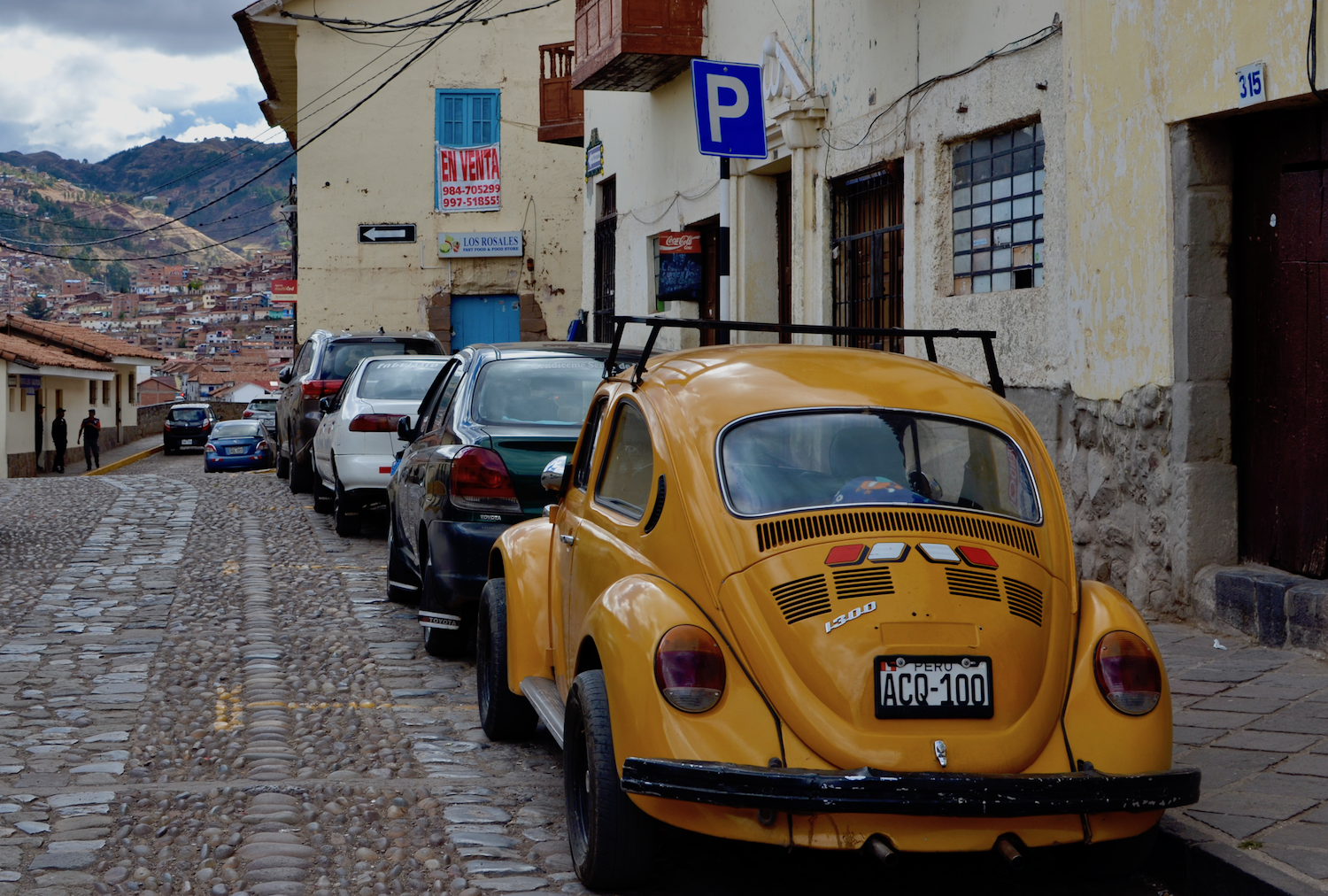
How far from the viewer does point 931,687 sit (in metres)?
3.75

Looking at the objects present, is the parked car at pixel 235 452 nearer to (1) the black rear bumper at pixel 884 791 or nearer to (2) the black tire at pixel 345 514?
(2) the black tire at pixel 345 514

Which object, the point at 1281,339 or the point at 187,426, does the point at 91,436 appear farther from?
the point at 1281,339

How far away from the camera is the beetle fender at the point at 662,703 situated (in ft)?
12.2

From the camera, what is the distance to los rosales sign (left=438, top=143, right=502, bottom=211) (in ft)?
103

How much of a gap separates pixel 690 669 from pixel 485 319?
28.5 m

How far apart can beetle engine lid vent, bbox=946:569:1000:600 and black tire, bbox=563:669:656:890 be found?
1.05 meters

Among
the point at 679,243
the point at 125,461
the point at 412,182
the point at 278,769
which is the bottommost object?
the point at 125,461

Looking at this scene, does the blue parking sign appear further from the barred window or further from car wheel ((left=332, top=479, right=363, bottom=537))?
car wheel ((left=332, top=479, right=363, bottom=537))

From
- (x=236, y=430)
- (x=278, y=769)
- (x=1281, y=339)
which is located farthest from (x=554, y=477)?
(x=236, y=430)

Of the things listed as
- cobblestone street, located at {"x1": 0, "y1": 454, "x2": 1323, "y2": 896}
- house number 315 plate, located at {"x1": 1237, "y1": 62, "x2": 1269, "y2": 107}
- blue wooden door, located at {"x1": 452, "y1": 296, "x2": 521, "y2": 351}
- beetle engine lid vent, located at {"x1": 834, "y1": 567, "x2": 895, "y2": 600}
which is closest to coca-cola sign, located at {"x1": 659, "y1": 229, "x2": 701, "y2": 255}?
cobblestone street, located at {"x1": 0, "y1": 454, "x2": 1323, "y2": 896}

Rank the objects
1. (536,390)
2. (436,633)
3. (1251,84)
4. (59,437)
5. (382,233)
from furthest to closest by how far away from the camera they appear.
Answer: (59,437) < (382,233) < (536,390) < (436,633) < (1251,84)

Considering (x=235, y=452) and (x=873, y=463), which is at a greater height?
(x=873, y=463)

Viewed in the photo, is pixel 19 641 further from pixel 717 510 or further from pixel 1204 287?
pixel 1204 287

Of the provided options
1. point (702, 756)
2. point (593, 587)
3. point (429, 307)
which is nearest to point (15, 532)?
point (593, 587)
